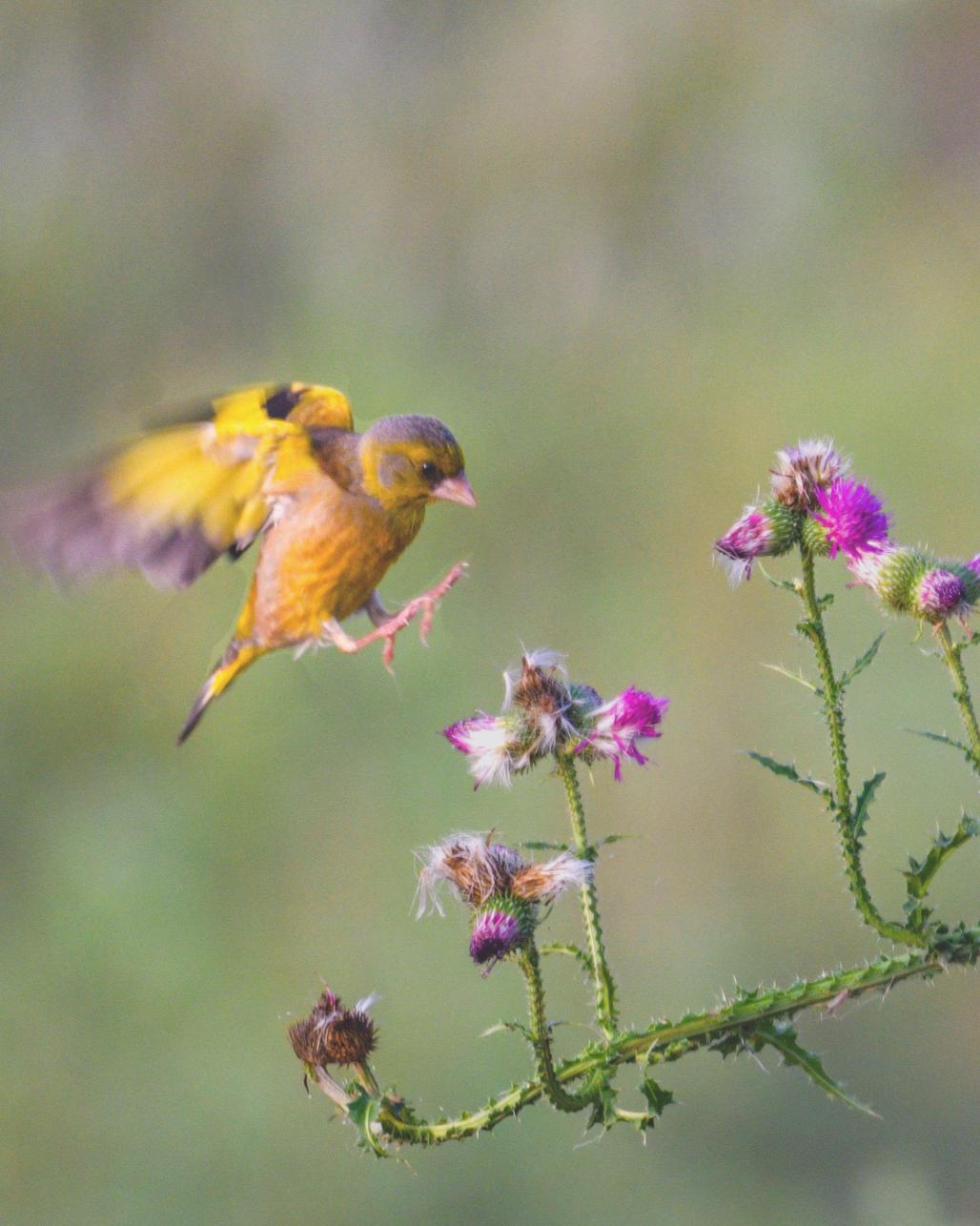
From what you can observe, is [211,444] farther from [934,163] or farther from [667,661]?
[934,163]

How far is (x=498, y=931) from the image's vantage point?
5.96ft

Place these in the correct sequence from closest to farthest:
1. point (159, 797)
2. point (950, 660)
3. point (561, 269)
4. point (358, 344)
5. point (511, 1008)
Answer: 1. point (950, 660)
2. point (511, 1008)
3. point (159, 797)
4. point (358, 344)
5. point (561, 269)

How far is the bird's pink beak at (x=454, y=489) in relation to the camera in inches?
92.2

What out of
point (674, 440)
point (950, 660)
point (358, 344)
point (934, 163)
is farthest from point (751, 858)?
point (950, 660)

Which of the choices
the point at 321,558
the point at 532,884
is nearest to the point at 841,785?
the point at 532,884

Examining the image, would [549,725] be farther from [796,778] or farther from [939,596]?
[939,596]

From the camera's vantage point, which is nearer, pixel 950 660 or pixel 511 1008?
pixel 950 660

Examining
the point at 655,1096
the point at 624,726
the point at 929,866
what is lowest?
the point at 655,1096

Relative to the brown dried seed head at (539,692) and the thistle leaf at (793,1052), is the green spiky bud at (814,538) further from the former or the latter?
the thistle leaf at (793,1052)

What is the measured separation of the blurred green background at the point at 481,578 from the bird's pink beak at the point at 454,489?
6.80ft

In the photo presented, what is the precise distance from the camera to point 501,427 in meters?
7.85

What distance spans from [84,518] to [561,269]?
6.87 m

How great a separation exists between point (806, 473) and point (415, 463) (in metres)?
0.57

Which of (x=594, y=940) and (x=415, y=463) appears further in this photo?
(x=415, y=463)
